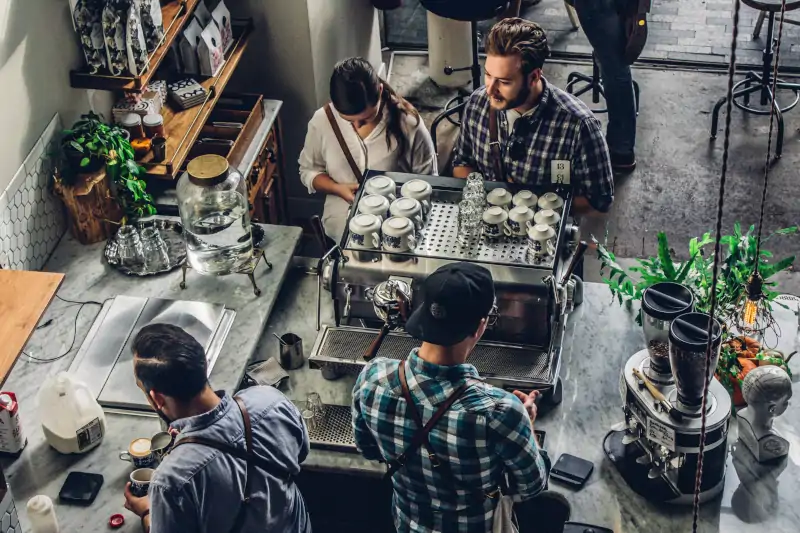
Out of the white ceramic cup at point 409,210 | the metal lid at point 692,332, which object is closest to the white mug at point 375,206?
the white ceramic cup at point 409,210

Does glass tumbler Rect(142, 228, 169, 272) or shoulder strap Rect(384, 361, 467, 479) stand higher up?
shoulder strap Rect(384, 361, 467, 479)

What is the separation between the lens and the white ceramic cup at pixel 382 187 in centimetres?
393

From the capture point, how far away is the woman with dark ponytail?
14.1 ft

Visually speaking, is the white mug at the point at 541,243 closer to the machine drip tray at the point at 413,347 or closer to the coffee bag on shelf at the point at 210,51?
the machine drip tray at the point at 413,347

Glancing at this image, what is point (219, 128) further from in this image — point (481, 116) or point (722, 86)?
point (722, 86)

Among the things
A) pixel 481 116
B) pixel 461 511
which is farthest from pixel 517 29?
pixel 461 511

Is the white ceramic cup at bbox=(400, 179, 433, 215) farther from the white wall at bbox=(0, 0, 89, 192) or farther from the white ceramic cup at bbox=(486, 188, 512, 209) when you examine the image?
the white wall at bbox=(0, 0, 89, 192)

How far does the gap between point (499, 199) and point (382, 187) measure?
1.37 feet

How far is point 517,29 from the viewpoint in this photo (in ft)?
13.2

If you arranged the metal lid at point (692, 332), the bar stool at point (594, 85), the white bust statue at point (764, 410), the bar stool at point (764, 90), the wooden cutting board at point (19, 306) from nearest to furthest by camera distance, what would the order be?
the wooden cutting board at point (19, 306) → the metal lid at point (692, 332) → the white bust statue at point (764, 410) → the bar stool at point (764, 90) → the bar stool at point (594, 85)

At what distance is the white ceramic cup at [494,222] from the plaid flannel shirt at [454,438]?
90 centimetres

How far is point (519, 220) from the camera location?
147 inches

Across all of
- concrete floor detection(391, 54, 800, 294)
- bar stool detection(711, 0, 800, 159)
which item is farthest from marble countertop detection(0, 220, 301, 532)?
bar stool detection(711, 0, 800, 159)

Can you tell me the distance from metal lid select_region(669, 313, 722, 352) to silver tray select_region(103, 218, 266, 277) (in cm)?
182
